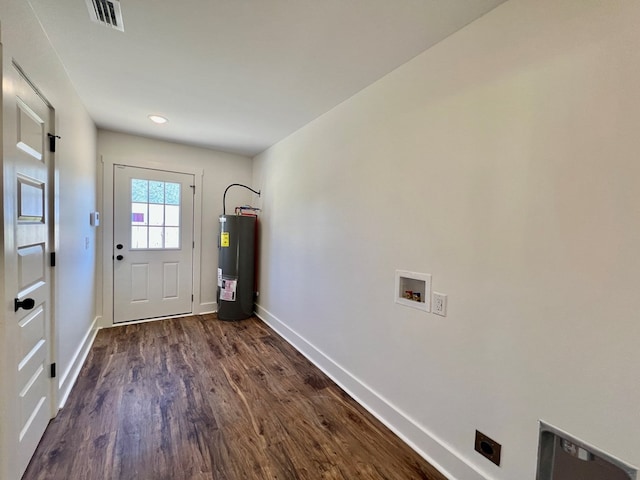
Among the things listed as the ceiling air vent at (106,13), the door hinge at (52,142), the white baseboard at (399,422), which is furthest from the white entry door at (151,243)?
the ceiling air vent at (106,13)

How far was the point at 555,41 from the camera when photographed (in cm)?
112

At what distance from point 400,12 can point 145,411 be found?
2.92 m

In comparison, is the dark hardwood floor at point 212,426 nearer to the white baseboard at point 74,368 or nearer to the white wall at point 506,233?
the white baseboard at point 74,368

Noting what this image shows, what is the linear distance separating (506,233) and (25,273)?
2.40 meters

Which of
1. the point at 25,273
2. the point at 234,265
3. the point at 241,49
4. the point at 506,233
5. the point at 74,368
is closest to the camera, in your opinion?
the point at 506,233

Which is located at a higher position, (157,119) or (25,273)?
(157,119)

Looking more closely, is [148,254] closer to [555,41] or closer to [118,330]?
[118,330]

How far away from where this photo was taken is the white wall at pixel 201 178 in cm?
334

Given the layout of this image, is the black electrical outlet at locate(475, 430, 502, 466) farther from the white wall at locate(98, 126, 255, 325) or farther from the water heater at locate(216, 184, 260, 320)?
the white wall at locate(98, 126, 255, 325)

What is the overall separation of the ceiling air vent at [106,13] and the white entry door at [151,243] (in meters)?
2.28

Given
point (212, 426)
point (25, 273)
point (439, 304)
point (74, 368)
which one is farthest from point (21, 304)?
point (439, 304)

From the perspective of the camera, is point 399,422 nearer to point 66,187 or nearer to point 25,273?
point 25,273

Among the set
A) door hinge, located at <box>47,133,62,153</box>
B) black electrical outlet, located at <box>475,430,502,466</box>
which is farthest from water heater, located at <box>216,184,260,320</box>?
black electrical outlet, located at <box>475,430,502,466</box>

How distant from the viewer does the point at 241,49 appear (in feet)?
5.52
